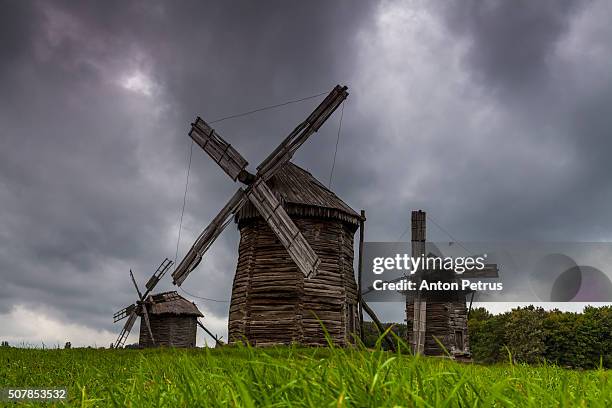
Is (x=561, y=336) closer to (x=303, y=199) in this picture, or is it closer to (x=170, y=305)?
(x=170, y=305)

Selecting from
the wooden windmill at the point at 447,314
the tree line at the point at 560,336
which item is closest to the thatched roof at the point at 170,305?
the wooden windmill at the point at 447,314

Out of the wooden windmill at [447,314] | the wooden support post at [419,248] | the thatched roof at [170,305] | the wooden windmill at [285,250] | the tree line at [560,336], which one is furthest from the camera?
the tree line at [560,336]

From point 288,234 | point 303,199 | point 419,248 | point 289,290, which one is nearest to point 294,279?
point 289,290

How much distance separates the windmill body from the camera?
19609 mm

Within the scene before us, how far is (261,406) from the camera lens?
245 centimetres

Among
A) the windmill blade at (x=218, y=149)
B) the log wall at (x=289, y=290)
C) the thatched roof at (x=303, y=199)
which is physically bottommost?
the log wall at (x=289, y=290)

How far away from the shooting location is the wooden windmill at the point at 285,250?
19531mm

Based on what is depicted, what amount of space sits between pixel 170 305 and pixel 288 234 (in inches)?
813

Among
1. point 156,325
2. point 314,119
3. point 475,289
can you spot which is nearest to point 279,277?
point 314,119

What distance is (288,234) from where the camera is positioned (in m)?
19.3

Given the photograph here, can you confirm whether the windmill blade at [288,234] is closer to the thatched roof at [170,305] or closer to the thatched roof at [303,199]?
the thatched roof at [303,199]

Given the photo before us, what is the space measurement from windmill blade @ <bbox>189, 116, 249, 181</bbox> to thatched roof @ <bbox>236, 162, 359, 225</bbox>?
132 cm

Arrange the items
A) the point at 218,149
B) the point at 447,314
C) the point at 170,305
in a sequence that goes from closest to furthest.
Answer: the point at 218,149, the point at 447,314, the point at 170,305

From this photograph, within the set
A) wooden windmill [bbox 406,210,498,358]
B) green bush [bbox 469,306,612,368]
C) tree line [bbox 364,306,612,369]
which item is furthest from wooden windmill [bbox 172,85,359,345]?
green bush [bbox 469,306,612,368]
